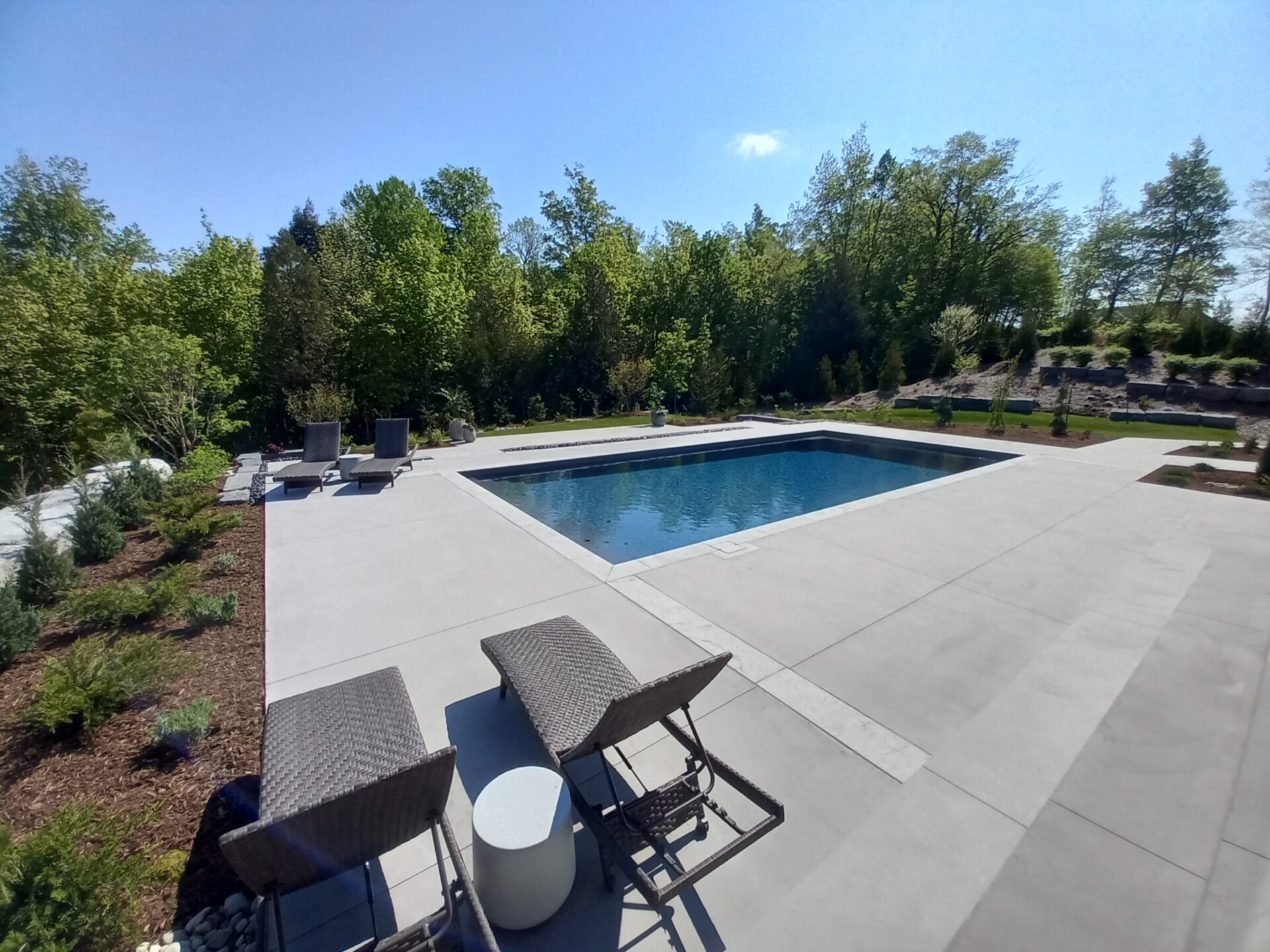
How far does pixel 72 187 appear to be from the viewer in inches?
900

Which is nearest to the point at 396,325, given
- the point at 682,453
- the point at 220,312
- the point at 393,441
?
the point at 220,312

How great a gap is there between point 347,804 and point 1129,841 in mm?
3134

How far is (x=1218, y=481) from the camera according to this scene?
27.6 feet

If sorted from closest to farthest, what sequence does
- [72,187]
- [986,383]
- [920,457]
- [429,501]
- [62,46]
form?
[62,46] → [429,501] → [920,457] → [986,383] → [72,187]

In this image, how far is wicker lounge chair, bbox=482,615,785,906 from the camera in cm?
192

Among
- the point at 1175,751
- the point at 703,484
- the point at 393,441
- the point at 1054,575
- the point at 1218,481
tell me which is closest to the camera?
the point at 1175,751

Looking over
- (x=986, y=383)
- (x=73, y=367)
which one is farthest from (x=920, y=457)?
(x=73, y=367)

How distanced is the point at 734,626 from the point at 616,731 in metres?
1.98

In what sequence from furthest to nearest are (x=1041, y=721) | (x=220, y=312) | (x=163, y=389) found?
(x=220, y=312)
(x=163, y=389)
(x=1041, y=721)

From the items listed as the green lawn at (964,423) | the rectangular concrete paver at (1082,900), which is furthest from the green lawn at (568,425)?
the rectangular concrete paver at (1082,900)

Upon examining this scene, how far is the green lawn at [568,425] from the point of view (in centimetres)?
1555

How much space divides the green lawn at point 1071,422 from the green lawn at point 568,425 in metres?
6.63

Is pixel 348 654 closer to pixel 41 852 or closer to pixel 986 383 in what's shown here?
pixel 41 852

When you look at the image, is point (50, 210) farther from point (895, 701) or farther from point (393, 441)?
point (895, 701)
